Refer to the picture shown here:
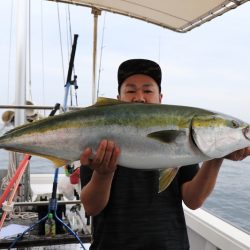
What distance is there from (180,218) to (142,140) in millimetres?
644

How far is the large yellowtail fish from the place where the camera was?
1598 mm

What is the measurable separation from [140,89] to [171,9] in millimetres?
1929

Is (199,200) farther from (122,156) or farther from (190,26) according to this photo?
(190,26)

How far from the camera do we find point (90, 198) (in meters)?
1.89

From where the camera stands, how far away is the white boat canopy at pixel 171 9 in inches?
131

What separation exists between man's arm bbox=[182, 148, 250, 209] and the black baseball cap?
0.62m

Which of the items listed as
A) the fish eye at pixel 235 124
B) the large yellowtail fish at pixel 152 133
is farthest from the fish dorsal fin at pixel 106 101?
the fish eye at pixel 235 124

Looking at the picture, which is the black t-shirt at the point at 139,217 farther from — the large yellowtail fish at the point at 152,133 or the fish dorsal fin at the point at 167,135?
the fish dorsal fin at the point at 167,135

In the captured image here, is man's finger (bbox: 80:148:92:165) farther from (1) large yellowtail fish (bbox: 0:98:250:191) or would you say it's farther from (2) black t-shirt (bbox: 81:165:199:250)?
(2) black t-shirt (bbox: 81:165:199:250)

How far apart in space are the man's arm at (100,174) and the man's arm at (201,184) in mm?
482

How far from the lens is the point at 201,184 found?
6.46 ft

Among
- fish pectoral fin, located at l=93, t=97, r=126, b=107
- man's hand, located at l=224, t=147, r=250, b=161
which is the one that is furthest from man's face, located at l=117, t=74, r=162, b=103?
man's hand, located at l=224, t=147, r=250, b=161

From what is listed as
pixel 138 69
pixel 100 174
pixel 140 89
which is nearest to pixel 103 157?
pixel 100 174

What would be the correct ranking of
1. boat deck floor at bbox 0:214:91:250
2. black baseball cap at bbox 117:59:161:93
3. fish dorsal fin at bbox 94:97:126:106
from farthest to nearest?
boat deck floor at bbox 0:214:91:250 → black baseball cap at bbox 117:59:161:93 → fish dorsal fin at bbox 94:97:126:106
